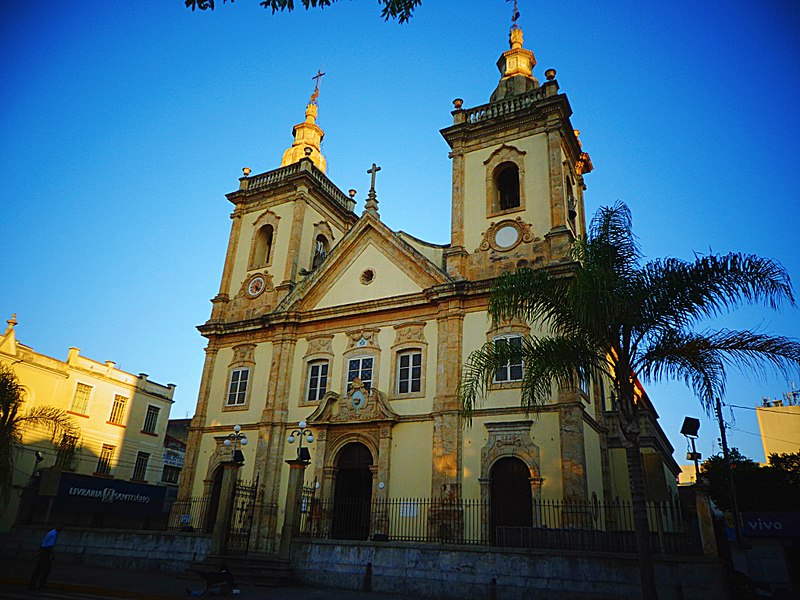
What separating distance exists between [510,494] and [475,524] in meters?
1.41

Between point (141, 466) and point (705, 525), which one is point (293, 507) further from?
point (141, 466)

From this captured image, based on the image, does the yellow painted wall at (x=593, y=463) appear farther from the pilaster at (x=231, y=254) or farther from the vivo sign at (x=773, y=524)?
the pilaster at (x=231, y=254)

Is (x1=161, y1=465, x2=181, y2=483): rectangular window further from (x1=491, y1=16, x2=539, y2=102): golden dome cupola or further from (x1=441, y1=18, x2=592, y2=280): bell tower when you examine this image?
(x1=491, y1=16, x2=539, y2=102): golden dome cupola

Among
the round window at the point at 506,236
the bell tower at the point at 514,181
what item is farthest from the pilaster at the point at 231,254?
the round window at the point at 506,236

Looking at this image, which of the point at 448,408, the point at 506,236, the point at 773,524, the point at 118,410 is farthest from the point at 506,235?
the point at 118,410

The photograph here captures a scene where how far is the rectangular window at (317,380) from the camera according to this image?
76.2 ft

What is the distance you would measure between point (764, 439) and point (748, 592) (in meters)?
45.4

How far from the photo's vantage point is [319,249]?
95.6 ft

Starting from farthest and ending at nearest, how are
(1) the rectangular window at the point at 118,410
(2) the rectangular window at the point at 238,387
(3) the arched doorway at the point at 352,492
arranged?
(1) the rectangular window at the point at 118,410 → (2) the rectangular window at the point at 238,387 → (3) the arched doorway at the point at 352,492

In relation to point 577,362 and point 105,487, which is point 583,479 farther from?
point 105,487

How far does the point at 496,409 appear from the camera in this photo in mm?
19156

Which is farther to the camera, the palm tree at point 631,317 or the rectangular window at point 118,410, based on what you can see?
the rectangular window at point 118,410

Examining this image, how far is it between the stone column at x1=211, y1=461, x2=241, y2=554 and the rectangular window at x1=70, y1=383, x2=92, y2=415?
19.6m

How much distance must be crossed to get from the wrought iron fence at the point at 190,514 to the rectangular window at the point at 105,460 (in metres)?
13.5
